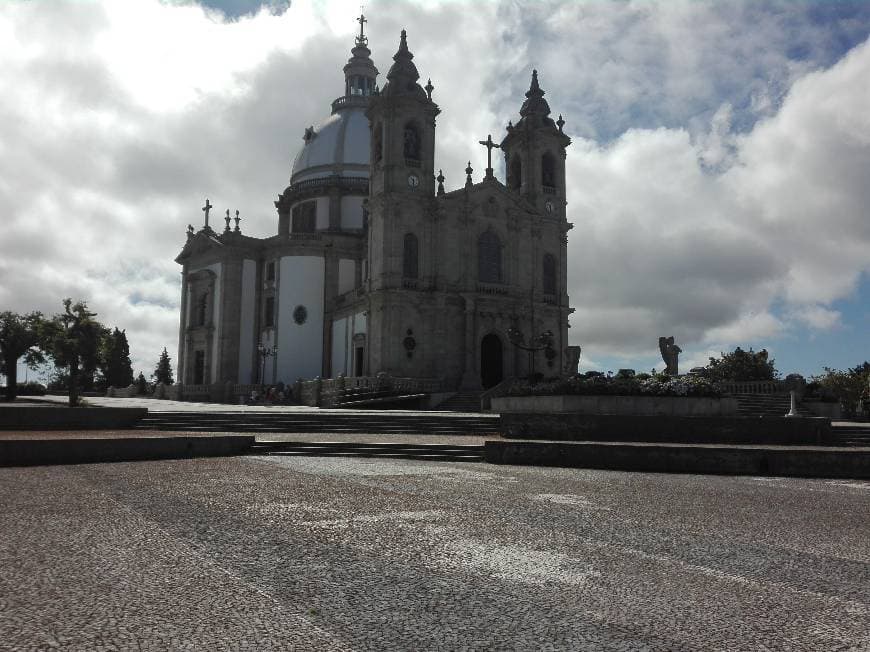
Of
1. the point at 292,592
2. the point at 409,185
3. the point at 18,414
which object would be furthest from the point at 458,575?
the point at 409,185

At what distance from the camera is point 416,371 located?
43.1 m

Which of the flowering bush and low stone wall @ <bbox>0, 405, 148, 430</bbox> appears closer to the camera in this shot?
low stone wall @ <bbox>0, 405, 148, 430</bbox>

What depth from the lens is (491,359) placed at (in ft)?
152

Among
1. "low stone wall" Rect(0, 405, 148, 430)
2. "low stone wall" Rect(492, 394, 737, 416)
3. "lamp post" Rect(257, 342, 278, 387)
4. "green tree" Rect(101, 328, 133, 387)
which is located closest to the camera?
"low stone wall" Rect(0, 405, 148, 430)

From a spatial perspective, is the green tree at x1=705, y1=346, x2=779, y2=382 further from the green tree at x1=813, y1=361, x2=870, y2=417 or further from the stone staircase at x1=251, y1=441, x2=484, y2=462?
the stone staircase at x1=251, y1=441, x2=484, y2=462

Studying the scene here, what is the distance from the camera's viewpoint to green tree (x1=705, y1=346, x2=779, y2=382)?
61.2m

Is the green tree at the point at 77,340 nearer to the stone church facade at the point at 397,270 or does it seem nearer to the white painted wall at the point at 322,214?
the stone church facade at the point at 397,270

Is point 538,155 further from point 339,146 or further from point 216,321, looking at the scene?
point 216,321

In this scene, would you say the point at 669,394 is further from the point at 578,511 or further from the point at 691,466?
the point at 578,511

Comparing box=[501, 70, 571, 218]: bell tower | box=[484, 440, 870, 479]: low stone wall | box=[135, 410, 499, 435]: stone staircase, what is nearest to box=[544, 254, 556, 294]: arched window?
box=[501, 70, 571, 218]: bell tower

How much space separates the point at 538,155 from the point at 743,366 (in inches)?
1052

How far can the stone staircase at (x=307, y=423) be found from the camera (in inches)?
836

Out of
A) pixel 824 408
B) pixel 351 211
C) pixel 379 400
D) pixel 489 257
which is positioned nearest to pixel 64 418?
pixel 379 400

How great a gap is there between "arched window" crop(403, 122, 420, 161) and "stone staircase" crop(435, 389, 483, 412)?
16.0 meters
